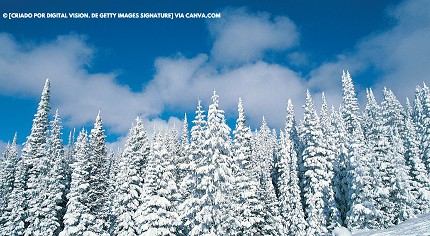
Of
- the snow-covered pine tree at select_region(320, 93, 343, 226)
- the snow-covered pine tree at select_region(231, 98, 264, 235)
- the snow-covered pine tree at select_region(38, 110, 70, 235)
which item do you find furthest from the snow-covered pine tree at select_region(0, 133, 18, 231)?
the snow-covered pine tree at select_region(320, 93, 343, 226)

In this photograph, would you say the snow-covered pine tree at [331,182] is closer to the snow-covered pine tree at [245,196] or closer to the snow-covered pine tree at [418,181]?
the snow-covered pine tree at [245,196]

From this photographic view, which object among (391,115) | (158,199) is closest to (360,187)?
(158,199)

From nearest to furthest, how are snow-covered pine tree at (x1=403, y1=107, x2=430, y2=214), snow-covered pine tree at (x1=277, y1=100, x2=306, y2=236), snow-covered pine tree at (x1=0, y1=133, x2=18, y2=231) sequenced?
snow-covered pine tree at (x1=403, y1=107, x2=430, y2=214), snow-covered pine tree at (x1=277, y1=100, x2=306, y2=236), snow-covered pine tree at (x1=0, y1=133, x2=18, y2=231)

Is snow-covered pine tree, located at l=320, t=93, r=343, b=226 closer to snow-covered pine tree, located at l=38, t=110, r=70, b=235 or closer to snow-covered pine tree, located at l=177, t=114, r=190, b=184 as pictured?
snow-covered pine tree, located at l=177, t=114, r=190, b=184

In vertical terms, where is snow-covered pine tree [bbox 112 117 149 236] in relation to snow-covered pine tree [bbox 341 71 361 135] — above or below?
below

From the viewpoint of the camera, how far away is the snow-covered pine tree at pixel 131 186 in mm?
38000

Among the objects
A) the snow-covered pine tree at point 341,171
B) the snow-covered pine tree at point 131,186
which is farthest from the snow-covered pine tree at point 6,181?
the snow-covered pine tree at point 341,171

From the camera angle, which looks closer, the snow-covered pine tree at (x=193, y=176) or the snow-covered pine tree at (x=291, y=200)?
the snow-covered pine tree at (x=193, y=176)

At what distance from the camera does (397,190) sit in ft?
146

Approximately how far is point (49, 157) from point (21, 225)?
1046cm

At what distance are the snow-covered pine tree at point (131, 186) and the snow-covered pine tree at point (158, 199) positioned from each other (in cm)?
94

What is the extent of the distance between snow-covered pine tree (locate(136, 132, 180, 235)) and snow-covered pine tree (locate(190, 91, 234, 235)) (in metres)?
3.49

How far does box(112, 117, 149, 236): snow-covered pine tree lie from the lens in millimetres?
38000

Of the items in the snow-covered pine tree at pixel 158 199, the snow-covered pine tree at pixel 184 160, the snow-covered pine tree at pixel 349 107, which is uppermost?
the snow-covered pine tree at pixel 349 107
